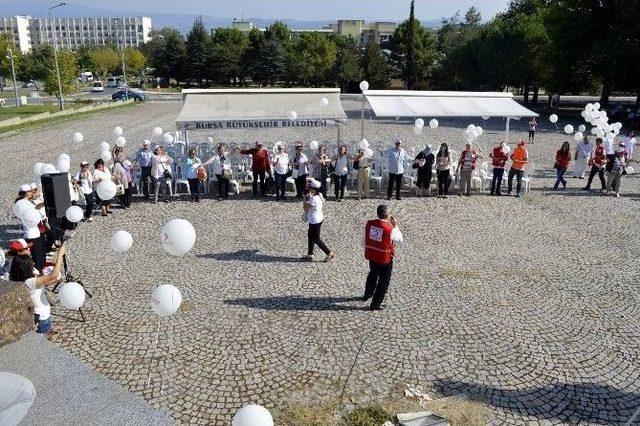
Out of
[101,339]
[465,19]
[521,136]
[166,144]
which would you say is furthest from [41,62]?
[465,19]

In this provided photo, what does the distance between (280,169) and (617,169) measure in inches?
362

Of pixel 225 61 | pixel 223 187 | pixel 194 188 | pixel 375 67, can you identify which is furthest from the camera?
pixel 225 61

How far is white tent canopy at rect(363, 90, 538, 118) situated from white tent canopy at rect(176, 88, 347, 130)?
1.34 m

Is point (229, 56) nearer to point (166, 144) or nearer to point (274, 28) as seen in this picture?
point (274, 28)

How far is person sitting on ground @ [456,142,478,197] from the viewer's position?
1447cm

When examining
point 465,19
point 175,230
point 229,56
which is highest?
point 465,19

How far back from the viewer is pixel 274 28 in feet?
220

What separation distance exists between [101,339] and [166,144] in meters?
10.3

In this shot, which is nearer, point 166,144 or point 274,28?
point 166,144

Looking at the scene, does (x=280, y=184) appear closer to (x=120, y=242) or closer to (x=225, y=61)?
(x=120, y=242)

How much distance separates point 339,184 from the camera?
46.6ft

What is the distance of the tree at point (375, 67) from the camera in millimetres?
57625

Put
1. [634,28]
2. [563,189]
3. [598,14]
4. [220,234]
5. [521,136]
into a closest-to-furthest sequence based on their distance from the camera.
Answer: [220,234]
[563,189]
[521,136]
[634,28]
[598,14]

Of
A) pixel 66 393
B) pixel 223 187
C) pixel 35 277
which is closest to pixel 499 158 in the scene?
pixel 223 187
